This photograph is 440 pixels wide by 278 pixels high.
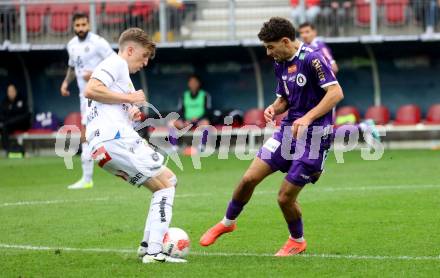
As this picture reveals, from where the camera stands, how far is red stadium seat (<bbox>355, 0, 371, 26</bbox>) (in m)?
24.8

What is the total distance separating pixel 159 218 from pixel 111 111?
108 cm

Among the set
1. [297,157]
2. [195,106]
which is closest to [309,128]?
[297,157]

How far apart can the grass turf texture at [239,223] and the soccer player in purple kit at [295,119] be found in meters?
0.57

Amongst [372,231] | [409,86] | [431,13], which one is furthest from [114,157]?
[409,86]

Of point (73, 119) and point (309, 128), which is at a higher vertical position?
point (309, 128)

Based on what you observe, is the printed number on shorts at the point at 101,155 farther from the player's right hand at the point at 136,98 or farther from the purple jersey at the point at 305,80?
the purple jersey at the point at 305,80

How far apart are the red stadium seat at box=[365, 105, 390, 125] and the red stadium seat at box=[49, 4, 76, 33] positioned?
26.2ft

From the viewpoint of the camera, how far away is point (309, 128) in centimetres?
973

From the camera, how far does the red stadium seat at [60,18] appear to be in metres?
25.9

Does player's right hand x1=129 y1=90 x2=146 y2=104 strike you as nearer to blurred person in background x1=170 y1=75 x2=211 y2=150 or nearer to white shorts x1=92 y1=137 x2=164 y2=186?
white shorts x1=92 y1=137 x2=164 y2=186

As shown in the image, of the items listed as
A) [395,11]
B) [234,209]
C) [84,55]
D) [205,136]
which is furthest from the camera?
[205,136]

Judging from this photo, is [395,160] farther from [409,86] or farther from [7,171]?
[7,171]

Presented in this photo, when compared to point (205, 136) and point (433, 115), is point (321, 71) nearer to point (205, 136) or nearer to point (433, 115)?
point (205, 136)

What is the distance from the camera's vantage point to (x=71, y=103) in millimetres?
28375
